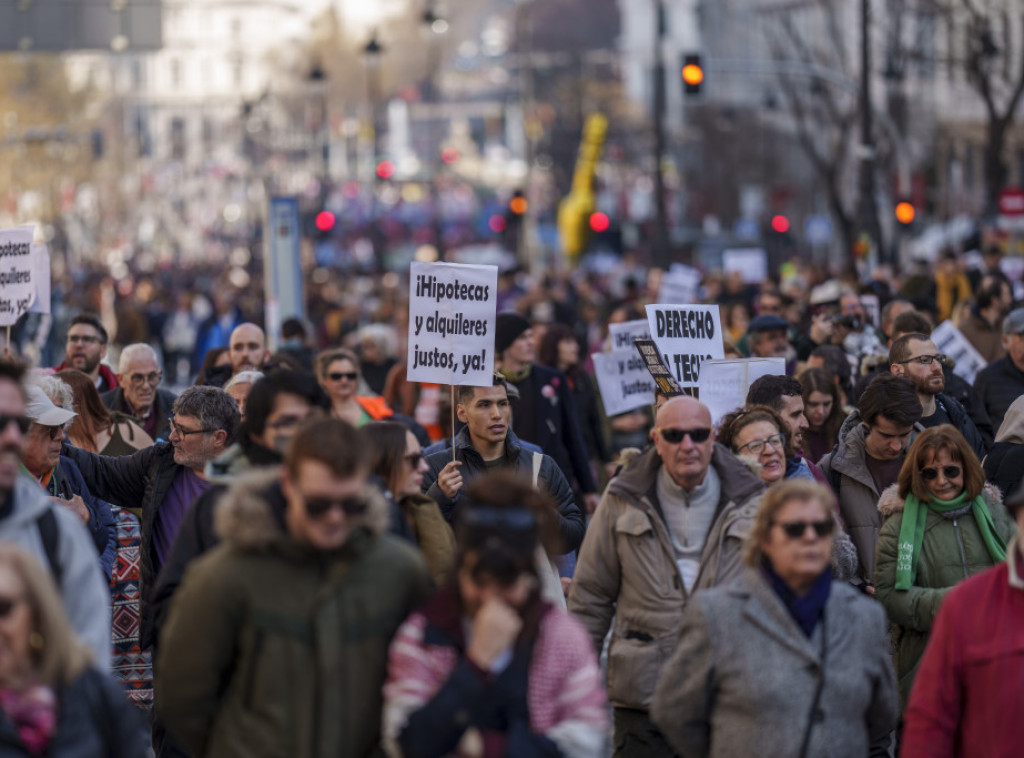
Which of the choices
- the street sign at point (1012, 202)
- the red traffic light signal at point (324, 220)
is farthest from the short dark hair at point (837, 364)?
the red traffic light signal at point (324, 220)

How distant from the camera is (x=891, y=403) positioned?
25.8 feet

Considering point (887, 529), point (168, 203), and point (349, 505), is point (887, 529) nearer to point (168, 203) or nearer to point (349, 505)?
point (349, 505)

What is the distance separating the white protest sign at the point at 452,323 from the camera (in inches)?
344

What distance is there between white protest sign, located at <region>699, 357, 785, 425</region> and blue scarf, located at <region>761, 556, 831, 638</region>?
11.7 feet

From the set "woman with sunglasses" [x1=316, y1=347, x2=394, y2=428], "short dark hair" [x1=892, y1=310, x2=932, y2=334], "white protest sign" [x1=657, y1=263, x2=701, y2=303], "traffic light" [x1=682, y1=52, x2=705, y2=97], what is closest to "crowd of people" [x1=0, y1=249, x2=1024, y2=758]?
"woman with sunglasses" [x1=316, y1=347, x2=394, y2=428]

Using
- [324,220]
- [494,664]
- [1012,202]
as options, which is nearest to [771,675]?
[494,664]

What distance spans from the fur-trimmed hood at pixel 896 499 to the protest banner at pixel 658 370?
4.21 feet

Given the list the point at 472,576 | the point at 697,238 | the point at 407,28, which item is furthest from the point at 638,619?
the point at 407,28

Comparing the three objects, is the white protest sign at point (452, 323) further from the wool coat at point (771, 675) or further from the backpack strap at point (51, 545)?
the backpack strap at point (51, 545)

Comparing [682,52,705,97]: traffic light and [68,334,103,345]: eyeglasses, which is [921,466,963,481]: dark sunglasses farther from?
[682,52,705,97]: traffic light

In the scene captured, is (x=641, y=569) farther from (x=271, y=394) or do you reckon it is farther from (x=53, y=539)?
(x=53, y=539)

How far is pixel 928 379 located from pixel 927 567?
2211 millimetres

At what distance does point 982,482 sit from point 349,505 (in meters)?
3.11

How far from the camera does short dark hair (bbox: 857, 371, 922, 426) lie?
7871 millimetres
